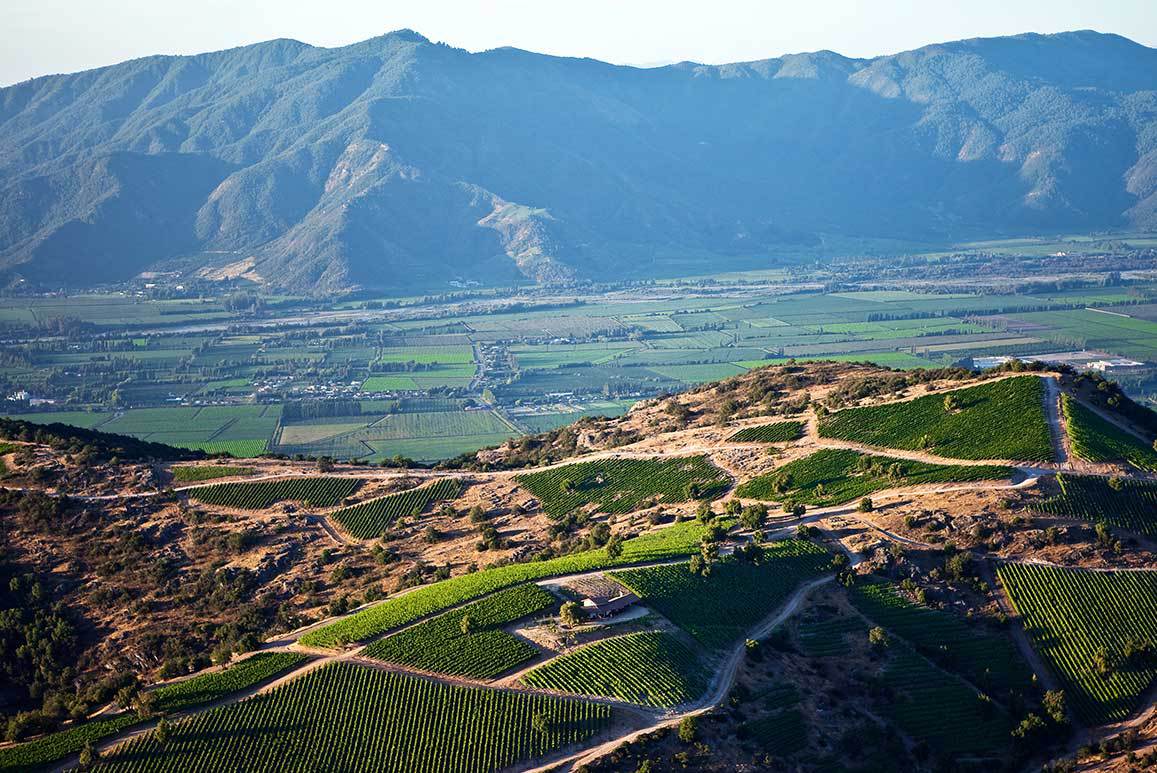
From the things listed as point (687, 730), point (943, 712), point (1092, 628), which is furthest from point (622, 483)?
point (687, 730)

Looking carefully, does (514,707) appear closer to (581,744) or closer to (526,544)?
(581,744)

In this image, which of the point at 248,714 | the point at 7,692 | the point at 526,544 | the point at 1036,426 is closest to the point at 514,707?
the point at 248,714

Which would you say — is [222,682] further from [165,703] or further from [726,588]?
[726,588]

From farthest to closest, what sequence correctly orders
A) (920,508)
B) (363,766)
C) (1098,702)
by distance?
(920,508)
(1098,702)
(363,766)

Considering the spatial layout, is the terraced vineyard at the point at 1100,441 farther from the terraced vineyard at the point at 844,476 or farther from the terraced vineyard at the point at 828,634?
the terraced vineyard at the point at 828,634

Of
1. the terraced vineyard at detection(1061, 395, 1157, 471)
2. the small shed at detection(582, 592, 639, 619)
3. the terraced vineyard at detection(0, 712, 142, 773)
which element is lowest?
the terraced vineyard at detection(0, 712, 142, 773)

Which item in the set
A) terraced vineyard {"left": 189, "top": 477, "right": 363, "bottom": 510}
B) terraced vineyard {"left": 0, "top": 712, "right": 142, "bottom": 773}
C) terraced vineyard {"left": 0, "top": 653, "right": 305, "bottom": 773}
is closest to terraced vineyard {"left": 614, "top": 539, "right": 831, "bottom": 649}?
terraced vineyard {"left": 0, "top": 653, "right": 305, "bottom": 773}

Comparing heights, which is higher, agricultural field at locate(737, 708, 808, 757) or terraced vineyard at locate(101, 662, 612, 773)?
terraced vineyard at locate(101, 662, 612, 773)

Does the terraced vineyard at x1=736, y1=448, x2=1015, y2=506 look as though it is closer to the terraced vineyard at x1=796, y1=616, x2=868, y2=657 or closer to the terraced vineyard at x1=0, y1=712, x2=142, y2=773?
the terraced vineyard at x1=796, y1=616, x2=868, y2=657
